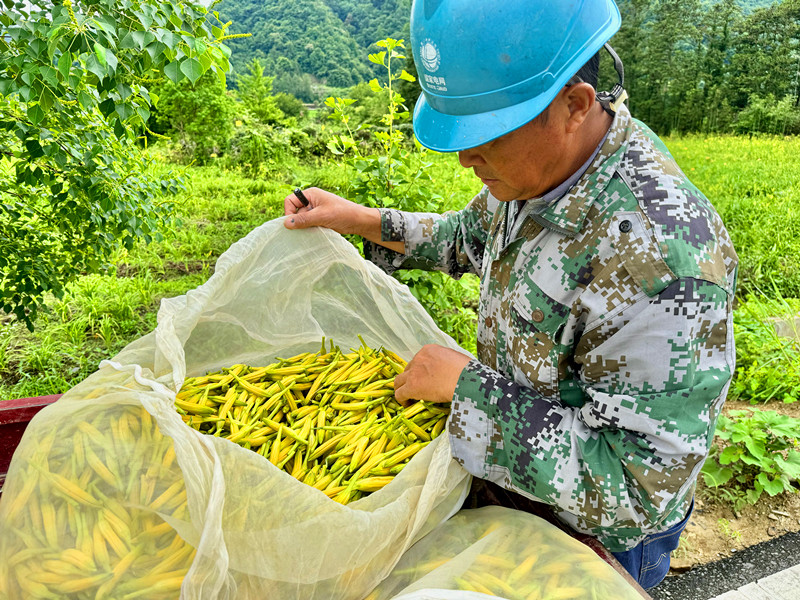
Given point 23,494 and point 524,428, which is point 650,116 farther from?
point 23,494

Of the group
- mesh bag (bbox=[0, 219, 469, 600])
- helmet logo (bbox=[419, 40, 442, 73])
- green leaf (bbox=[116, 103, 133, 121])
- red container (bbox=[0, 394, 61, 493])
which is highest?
helmet logo (bbox=[419, 40, 442, 73])

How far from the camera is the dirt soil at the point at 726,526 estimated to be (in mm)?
2695

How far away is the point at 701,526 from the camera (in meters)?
2.85

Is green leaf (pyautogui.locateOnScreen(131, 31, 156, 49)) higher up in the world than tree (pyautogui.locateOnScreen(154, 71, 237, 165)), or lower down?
higher up

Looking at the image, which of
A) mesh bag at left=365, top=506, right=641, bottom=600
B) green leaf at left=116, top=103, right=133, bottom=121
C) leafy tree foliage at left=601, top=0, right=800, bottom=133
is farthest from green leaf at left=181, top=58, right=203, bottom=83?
leafy tree foliage at left=601, top=0, right=800, bottom=133

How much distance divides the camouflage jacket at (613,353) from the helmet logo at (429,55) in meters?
0.40

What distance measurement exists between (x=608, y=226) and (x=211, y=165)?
8819 mm

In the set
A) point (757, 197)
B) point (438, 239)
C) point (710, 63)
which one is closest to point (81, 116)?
point (438, 239)

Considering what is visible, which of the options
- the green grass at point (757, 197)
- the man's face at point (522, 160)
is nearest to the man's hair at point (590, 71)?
the man's face at point (522, 160)

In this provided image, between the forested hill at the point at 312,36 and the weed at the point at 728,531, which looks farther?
the forested hill at the point at 312,36

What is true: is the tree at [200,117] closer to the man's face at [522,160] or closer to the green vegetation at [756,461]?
the green vegetation at [756,461]

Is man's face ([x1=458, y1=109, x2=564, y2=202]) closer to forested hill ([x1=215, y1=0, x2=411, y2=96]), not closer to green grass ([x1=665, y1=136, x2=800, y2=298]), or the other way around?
green grass ([x1=665, y1=136, x2=800, y2=298])

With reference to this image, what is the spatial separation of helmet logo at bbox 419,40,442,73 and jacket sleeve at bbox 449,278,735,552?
630 millimetres

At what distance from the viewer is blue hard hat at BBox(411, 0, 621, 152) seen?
3.64 ft
